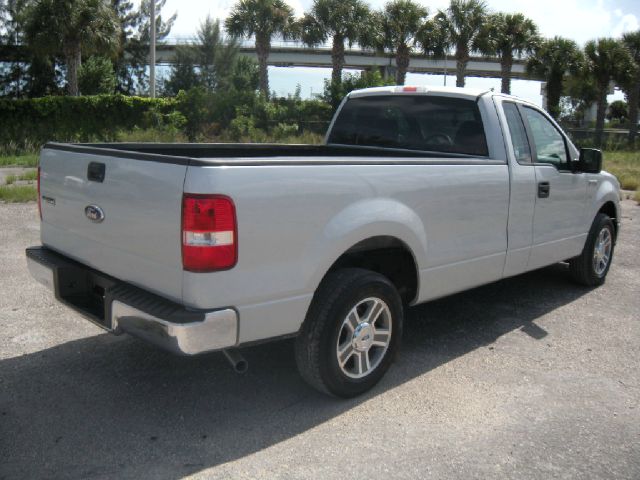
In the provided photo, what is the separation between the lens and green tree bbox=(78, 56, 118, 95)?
41250 millimetres

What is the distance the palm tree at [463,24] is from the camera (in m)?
39.8

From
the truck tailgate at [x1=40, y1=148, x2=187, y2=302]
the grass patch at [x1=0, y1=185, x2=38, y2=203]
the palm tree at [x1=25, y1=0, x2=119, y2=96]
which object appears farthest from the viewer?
the palm tree at [x1=25, y1=0, x2=119, y2=96]

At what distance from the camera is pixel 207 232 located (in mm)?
3086

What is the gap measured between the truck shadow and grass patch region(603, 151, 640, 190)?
13368mm

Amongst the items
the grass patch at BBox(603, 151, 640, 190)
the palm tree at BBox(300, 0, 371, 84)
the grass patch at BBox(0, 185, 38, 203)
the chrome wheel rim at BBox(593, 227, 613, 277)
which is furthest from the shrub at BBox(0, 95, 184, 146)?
the chrome wheel rim at BBox(593, 227, 613, 277)

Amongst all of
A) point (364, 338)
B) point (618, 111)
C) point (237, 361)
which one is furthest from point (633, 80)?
point (618, 111)

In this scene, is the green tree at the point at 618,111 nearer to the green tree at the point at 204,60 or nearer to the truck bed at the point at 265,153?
the green tree at the point at 204,60

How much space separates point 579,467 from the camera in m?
3.29

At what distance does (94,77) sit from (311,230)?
41788mm

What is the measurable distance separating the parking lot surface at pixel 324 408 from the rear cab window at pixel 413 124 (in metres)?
1.49

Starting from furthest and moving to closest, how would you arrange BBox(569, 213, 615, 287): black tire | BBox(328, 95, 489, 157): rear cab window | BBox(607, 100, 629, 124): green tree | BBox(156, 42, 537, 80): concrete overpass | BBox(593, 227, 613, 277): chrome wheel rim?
BBox(607, 100, 629, 124): green tree → BBox(156, 42, 537, 80): concrete overpass → BBox(593, 227, 613, 277): chrome wheel rim → BBox(569, 213, 615, 287): black tire → BBox(328, 95, 489, 157): rear cab window

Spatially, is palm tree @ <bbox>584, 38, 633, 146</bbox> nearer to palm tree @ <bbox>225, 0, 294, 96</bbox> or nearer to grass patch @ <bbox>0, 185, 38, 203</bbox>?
palm tree @ <bbox>225, 0, 294, 96</bbox>

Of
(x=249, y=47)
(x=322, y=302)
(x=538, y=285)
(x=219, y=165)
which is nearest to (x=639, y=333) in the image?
(x=538, y=285)

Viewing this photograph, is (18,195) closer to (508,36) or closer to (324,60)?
(508,36)
